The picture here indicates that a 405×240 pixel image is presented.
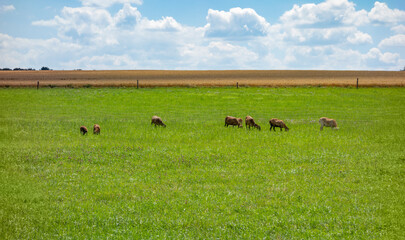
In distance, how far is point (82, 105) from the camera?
45.1m

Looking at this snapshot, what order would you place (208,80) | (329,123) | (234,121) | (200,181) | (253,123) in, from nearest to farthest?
(200,181) → (329,123) → (253,123) → (234,121) → (208,80)

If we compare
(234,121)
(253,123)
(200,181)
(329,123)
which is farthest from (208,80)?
(200,181)

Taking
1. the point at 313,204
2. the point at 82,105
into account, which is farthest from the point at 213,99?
the point at 313,204

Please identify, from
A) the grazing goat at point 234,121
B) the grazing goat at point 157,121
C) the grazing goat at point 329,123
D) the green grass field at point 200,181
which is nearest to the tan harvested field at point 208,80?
the grazing goat at point 329,123

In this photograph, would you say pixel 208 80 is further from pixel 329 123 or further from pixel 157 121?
pixel 329 123

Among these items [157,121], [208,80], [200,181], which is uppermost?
[208,80]

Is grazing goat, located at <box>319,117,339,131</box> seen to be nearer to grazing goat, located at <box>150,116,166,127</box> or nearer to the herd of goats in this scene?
the herd of goats

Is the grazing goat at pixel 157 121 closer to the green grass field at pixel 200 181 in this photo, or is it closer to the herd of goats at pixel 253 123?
the herd of goats at pixel 253 123

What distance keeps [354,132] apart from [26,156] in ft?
64.5

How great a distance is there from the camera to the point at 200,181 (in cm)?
1384

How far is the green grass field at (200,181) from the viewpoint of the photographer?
32.6ft

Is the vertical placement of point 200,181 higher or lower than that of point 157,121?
lower

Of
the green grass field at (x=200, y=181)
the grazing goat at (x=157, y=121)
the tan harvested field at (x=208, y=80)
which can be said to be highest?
the tan harvested field at (x=208, y=80)

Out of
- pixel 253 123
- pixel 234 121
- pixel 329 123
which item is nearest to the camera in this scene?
pixel 329 123
